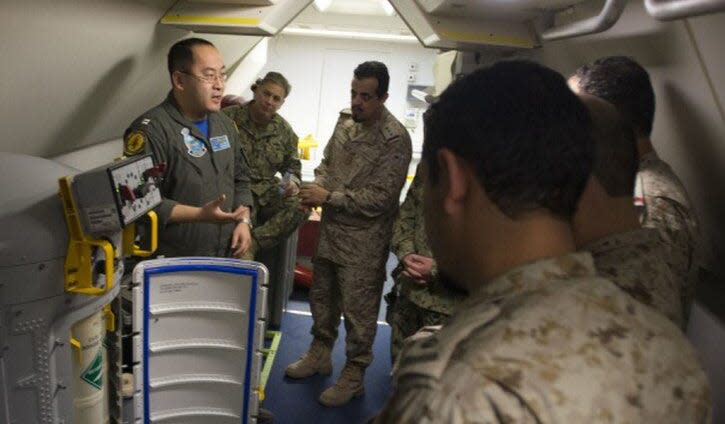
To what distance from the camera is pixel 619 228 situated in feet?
3.88

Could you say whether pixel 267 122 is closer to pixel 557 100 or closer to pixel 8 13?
pixel 8 13

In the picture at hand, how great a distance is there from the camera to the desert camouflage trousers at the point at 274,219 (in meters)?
3.08

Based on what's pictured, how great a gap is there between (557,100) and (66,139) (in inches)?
96.4

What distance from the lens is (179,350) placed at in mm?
2020

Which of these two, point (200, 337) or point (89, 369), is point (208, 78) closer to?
point (200, 337)

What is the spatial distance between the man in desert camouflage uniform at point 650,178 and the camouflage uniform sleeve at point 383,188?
1293mm

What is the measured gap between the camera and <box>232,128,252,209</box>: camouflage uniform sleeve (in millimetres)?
2553

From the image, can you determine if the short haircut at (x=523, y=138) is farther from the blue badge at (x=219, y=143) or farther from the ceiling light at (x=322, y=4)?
the ceiling light at (x=322, y=4)

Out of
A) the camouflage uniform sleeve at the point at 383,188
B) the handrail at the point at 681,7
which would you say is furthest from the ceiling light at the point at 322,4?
the handrail at the point at 681,7

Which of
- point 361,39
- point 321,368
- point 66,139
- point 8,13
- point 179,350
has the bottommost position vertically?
Answer: point 321,368

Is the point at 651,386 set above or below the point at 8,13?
below

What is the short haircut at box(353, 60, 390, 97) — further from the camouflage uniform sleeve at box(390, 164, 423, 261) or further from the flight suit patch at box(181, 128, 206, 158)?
the flight suit patch at box(181, 128, 206, 158)

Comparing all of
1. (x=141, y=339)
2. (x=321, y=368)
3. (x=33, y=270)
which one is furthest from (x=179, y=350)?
(x=321, y=368)

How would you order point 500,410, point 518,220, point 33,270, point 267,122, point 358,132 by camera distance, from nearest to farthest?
point 500,410 < point 518,220 < point 33,270 < point 358,132 < point 267,122
